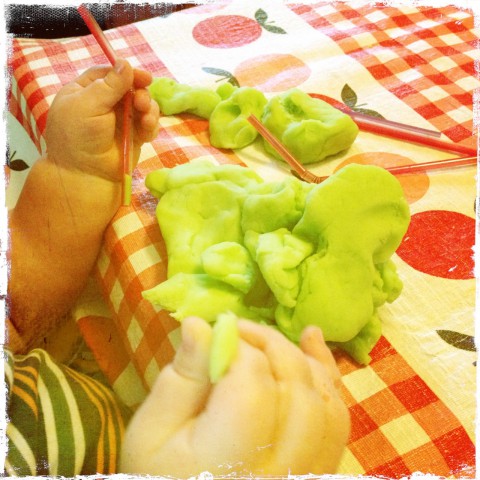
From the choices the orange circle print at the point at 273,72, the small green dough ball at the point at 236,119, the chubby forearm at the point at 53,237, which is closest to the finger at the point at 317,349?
the chubby forearm at the point at 53,237

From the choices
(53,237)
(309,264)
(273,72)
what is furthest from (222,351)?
(273,72)

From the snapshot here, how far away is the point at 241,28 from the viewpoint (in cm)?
75

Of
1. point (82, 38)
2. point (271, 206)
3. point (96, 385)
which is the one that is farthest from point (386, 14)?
point (96, 385)

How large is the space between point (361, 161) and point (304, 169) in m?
0.07

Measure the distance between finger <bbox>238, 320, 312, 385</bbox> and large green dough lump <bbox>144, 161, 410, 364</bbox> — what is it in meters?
0.03

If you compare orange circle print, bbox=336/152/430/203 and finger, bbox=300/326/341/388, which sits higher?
finger, bbox=300/326/341/388

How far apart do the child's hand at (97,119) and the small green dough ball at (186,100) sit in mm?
135

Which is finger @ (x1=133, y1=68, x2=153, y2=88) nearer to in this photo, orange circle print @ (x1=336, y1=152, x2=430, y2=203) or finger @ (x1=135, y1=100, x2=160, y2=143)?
finger @ (x1=135, y1=100, x2=160, y2=143)

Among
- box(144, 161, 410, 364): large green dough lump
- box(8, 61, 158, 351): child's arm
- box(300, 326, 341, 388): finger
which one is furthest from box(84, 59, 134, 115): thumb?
box(300, 326, 341, 388): finger

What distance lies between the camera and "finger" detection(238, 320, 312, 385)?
27 centimetres

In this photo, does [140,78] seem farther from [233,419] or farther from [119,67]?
[233,419]

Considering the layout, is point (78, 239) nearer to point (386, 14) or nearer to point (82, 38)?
point (82, 38)

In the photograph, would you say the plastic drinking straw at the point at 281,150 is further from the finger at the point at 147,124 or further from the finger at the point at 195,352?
the finger at the point at 195,352

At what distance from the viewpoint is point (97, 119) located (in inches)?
17.0
